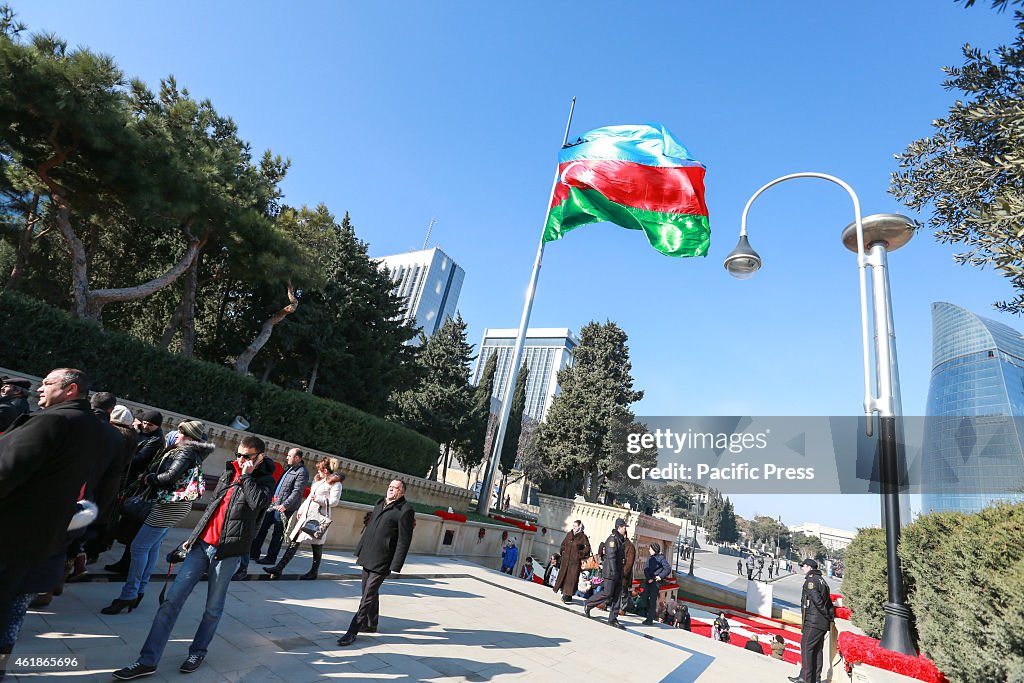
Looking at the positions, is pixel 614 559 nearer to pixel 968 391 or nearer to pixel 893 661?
pixel 893 661

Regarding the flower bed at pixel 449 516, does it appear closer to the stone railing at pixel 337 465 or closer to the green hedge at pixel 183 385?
the stone railing at pixel 337 465

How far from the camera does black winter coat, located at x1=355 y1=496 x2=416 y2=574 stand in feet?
18.3

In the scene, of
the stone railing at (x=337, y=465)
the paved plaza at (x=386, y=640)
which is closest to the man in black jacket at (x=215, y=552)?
the paved plaza at (x=386, y=640)

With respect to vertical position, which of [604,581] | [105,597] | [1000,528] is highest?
[1000,528]

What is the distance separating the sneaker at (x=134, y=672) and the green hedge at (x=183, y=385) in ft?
48.2

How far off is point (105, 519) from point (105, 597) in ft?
2.67

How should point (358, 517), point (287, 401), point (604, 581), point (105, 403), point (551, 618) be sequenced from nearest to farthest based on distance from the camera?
point (105, 403)
point (551, 618)
point (604, 581)
point (358, 517)
point (287, 401)

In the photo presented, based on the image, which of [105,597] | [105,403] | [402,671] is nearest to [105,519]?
[105,597]

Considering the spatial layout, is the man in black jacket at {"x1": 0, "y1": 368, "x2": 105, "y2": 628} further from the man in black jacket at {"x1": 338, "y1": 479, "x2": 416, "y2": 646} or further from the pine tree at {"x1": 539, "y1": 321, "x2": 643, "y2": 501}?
the pine tree at {"x1": 539, "y1": 321, "x2": 643, "y2": 501}

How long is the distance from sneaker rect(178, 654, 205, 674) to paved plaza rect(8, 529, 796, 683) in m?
0.05

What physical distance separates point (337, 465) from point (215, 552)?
10.4 m

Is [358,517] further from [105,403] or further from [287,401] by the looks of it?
[287,401]

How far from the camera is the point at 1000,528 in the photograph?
6.01 m

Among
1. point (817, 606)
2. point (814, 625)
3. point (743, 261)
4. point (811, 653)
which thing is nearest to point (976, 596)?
point (817, 606)
